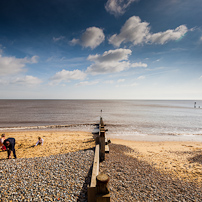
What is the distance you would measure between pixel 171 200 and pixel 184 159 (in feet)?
19.4

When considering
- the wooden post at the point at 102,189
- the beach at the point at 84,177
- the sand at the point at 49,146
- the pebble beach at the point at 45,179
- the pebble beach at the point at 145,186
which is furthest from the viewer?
the sand at the point at 49,146

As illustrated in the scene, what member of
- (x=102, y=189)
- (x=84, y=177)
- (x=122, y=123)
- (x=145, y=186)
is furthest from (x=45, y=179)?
(x=122, y=123)

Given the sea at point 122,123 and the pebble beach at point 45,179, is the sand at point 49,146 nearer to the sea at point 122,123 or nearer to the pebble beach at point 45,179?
the pebble beach at point 45,179

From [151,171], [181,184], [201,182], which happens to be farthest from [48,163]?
[201,182]

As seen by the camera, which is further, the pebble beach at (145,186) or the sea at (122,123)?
the sea at (122,123)

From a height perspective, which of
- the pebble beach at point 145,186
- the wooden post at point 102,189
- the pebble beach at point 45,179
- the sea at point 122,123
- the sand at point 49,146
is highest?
the wooden post at point 102,189

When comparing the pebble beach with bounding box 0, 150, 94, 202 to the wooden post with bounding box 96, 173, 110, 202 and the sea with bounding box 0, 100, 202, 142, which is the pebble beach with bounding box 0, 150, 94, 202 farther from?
the sea with bounding box 0, 100, 202, 142

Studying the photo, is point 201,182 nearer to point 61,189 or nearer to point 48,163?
point 61,189

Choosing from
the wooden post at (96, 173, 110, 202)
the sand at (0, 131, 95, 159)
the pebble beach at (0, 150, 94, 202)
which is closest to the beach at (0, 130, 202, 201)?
the pebble beach at (0, 150, 94, 202)

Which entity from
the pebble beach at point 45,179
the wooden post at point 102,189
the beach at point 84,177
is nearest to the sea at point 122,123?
the beach at point 84,177

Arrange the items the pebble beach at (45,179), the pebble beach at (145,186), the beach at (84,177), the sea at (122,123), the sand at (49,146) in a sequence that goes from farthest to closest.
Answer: the sea at (122,123), the sand at (49,146), the pebble beach at (145,186), the beach at (84,177), the pebble beach at (45,179)

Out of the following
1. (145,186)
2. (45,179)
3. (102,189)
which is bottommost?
(145,186)

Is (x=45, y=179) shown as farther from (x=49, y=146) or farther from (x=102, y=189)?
(x=49, y=146)

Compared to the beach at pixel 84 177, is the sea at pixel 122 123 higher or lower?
lower
